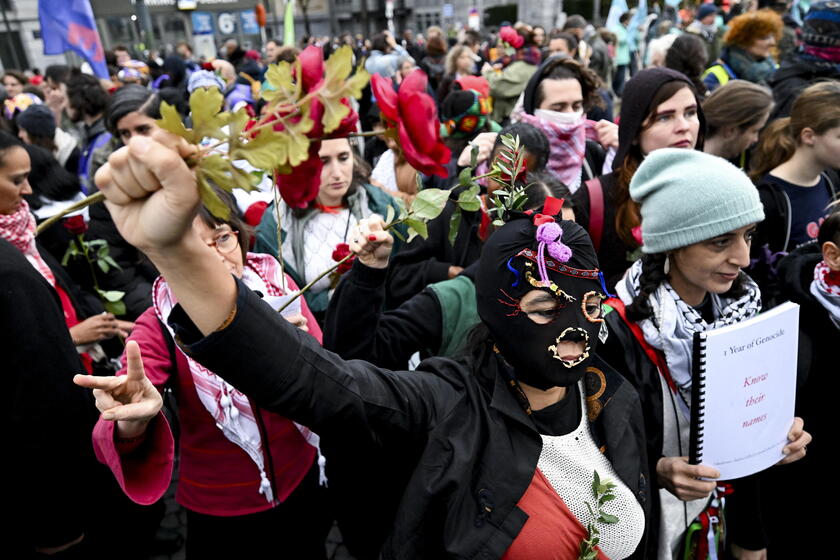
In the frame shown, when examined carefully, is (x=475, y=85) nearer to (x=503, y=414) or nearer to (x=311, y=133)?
(x=503, y=414)

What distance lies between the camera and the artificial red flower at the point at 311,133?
831mm

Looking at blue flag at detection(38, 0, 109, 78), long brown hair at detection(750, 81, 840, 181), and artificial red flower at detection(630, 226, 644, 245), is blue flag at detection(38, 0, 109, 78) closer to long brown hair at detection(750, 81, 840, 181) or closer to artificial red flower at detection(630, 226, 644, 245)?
artificial red flower at detection(630, 226, 644, 245)

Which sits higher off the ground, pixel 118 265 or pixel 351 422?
pixel 351 422

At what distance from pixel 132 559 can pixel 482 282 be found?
2.58 metres

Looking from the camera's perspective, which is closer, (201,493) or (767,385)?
(767,385)

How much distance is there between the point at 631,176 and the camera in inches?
102

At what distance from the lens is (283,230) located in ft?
9.28

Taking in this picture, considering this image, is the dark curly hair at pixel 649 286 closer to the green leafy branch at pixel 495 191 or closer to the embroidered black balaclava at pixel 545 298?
the embroidered black balaclava at pixel 545 298

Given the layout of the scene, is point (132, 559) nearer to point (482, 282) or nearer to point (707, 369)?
point (482, 282)

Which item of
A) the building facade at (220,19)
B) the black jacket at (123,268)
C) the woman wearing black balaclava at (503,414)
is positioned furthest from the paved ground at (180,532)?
the building facade at (220,19)

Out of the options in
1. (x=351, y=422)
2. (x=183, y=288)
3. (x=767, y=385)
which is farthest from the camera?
(x=767, y=385)

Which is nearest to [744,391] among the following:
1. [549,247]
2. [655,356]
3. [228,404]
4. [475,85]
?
[655,356]

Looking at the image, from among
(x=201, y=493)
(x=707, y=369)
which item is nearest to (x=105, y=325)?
(x=201, y=493)

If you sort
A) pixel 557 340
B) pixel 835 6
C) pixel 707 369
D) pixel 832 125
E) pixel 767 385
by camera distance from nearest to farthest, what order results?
pixel 557 340
pixel 707 369
pixel 767 385
pixel 832 125
pixel 835 6
